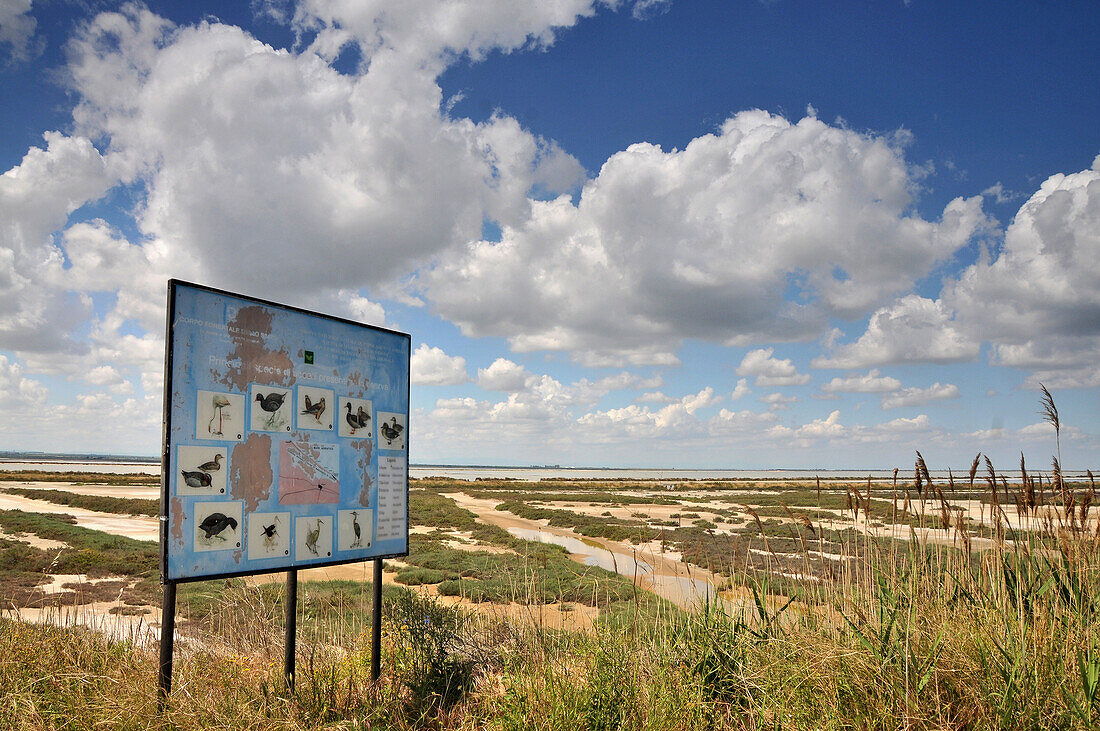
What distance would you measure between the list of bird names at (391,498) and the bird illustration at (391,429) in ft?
0.60

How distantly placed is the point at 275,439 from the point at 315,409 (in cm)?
41

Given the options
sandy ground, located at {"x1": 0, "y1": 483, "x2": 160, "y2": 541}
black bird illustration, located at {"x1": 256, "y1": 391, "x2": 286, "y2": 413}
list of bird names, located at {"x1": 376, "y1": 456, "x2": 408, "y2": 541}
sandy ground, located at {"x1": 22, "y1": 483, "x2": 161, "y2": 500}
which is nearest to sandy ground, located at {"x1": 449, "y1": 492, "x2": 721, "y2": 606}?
list of bird names, located at {"x1": 376, "y1": 456, "x2": 408, "y2": 541}

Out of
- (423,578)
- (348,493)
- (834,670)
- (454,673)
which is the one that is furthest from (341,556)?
(423,578)

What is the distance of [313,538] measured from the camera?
4738 mm

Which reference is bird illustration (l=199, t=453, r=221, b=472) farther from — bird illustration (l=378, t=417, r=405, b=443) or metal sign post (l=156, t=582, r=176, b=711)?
bird illustration (l=378, t=417, r=405, b=443)

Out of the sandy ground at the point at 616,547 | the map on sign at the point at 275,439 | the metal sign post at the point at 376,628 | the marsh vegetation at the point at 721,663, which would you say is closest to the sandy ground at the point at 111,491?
the sandy ground at the point at 616,547

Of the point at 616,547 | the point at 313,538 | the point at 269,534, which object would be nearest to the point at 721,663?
the point at 313,538

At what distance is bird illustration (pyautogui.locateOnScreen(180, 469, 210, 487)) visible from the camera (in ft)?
13.1

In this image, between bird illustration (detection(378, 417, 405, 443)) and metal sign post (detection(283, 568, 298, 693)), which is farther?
bird illustration (detection(378, 417, 405, 443))

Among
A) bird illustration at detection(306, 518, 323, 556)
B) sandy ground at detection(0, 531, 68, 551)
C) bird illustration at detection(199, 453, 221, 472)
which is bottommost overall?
sandy ground at detection(0, 531, 68, 551)

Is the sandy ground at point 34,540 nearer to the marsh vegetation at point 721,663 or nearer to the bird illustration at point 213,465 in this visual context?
the marsh vegetation at point 721,663

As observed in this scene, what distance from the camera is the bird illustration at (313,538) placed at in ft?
15.4

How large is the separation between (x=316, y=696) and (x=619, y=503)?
150 ft

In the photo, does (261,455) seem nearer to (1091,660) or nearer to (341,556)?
(341,556)
